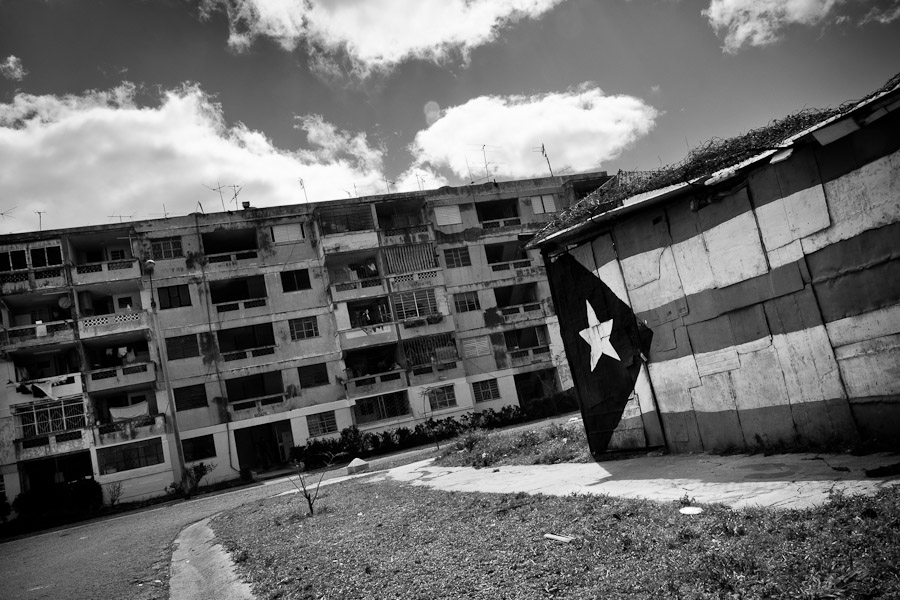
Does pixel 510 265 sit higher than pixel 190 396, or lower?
higher

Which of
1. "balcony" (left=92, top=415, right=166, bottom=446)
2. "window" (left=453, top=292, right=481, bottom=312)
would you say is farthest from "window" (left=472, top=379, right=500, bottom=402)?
"balcony" (left=92, top=415, right=166, bottom=446)

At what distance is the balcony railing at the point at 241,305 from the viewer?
32.4 meters

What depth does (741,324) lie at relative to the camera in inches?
295

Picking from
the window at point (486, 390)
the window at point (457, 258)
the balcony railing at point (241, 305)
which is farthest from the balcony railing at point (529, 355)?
the balcony railing at point (241, 305)

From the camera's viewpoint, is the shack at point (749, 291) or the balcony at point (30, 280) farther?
the balcony at point (30, 280)

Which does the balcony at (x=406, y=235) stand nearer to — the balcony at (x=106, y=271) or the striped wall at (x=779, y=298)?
the balcony at (x=106, y=271)

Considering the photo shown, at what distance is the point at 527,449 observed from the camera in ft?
41.1

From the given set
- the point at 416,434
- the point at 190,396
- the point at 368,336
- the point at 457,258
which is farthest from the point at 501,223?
the point at 190,396

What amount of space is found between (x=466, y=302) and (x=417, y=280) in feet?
11.7

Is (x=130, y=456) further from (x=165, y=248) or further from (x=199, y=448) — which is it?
(x=165, y=248)

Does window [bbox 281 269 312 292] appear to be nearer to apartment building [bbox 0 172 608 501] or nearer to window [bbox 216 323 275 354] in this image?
apartment building [bbox 0 172 608 501]

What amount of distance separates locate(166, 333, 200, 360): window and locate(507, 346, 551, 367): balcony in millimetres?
18844

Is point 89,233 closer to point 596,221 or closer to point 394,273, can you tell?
point 394,273

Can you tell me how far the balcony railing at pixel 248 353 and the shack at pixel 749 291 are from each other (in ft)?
84.2
